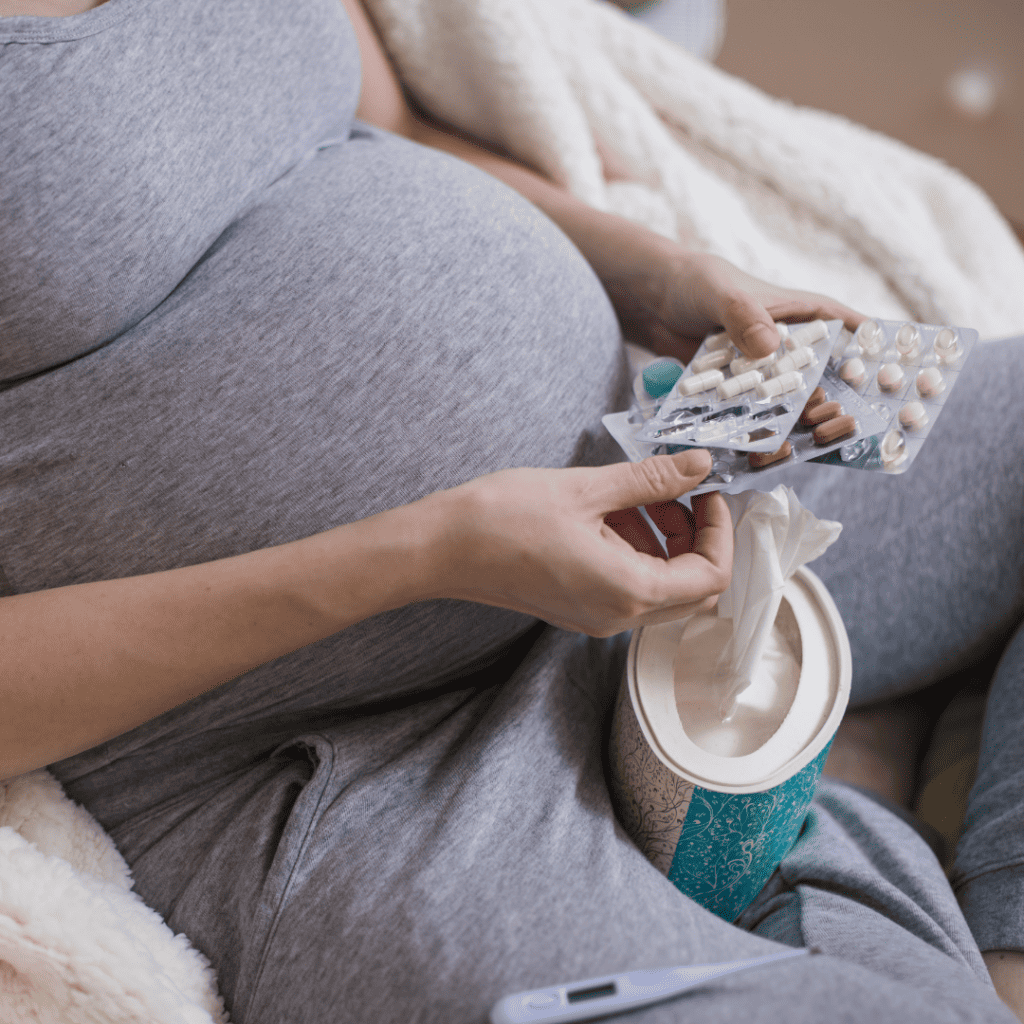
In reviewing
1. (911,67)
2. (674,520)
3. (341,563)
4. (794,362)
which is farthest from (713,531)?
(911,67)

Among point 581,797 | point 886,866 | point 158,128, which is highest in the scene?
point 158,128

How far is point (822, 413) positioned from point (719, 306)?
0.47ft

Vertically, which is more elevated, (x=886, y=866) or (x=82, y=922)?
(x=82, y=922)

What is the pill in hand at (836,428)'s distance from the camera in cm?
49

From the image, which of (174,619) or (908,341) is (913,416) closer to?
(908,341)

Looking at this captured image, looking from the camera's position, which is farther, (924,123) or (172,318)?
(924,123)

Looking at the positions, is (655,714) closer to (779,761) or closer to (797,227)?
(779,761)

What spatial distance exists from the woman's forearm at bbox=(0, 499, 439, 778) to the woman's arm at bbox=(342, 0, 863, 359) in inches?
11.7

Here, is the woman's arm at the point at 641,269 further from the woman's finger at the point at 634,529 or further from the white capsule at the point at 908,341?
the woman's finger at the point at 634,529

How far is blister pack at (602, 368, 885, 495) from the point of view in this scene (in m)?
0.49

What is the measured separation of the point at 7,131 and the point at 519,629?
48 cm

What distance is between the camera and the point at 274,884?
486 mm

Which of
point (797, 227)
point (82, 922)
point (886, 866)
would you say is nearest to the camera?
point (82, 922)

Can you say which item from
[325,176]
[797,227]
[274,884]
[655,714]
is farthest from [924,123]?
[274,884]
